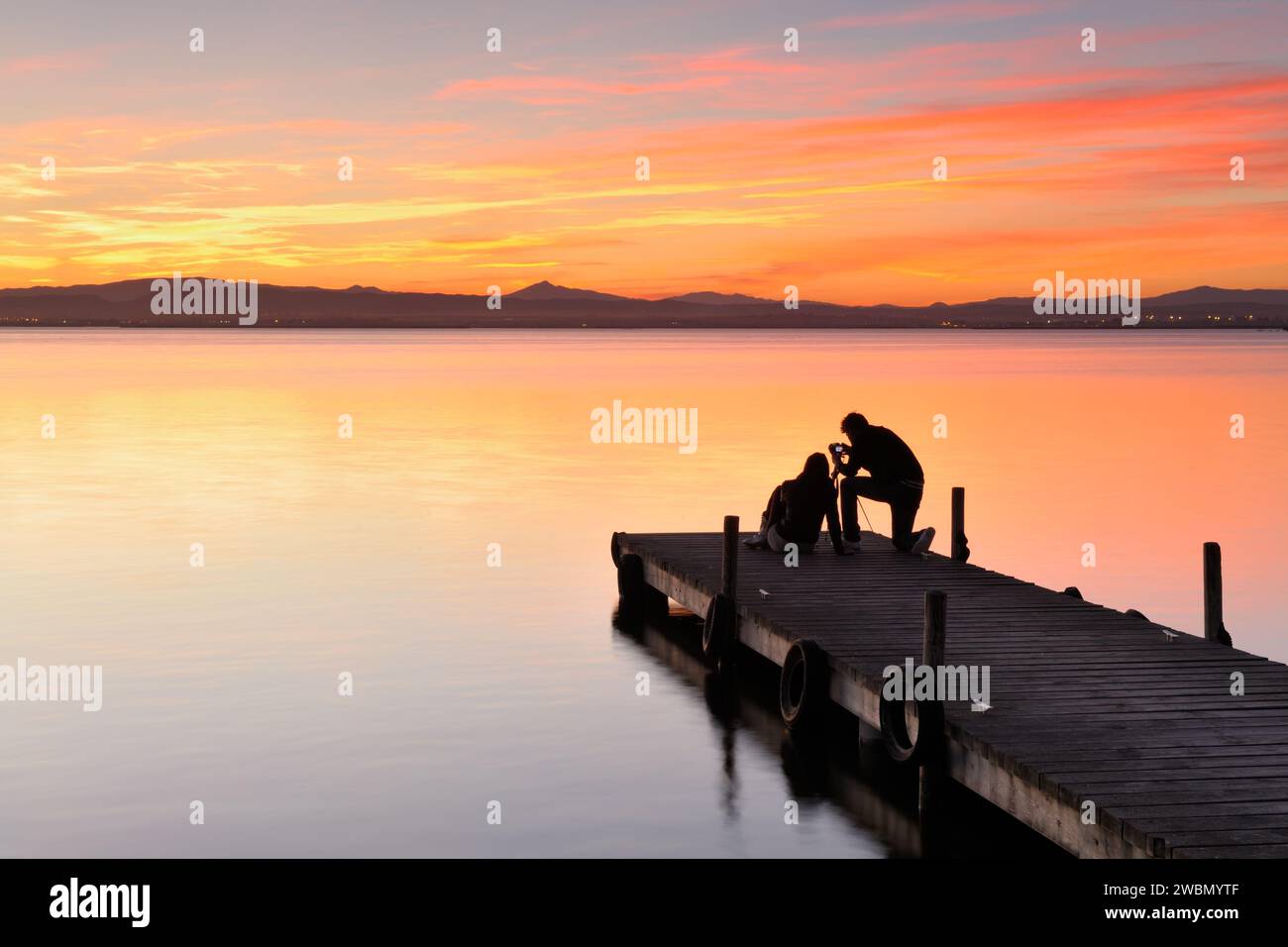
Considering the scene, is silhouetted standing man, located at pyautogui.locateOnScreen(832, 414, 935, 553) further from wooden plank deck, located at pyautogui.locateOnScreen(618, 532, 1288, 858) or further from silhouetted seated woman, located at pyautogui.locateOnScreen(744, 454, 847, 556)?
wooden plank deck, located at pyautogui.locateOnScreen(618, 532, 1288, 858)

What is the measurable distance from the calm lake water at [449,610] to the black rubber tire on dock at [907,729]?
0.76 meters

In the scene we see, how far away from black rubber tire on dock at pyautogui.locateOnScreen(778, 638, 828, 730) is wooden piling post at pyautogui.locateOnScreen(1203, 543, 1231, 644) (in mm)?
4877

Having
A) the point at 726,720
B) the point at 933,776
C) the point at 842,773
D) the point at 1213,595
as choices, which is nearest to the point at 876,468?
the point at 1213,595

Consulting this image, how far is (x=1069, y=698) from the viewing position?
1234 cm

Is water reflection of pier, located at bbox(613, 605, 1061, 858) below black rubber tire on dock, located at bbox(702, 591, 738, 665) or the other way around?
below

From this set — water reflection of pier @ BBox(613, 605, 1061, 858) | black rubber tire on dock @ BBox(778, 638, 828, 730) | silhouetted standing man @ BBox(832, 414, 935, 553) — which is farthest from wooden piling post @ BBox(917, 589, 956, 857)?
silhouetted standing man @ BBox(832, 414, 935, 553)

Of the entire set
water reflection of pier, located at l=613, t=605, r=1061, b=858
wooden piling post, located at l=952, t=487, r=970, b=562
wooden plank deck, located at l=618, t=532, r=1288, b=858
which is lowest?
water reflection of pier, located at l=613, t=605, r=1061, b=858

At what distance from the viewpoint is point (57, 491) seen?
1410 inches

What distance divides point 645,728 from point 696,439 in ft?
120

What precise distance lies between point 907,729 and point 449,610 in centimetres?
1085

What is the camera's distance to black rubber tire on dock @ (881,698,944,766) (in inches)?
461

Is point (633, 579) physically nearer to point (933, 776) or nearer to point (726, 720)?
point (726, 720)

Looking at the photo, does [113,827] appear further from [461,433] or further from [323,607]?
[461,433]
